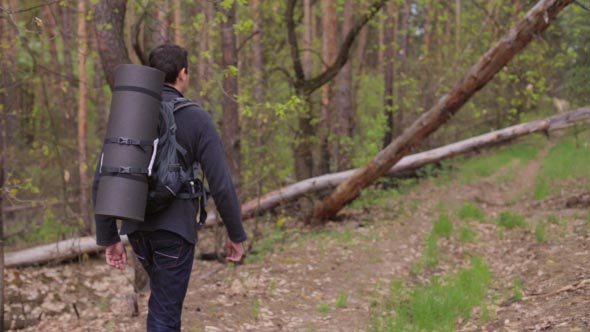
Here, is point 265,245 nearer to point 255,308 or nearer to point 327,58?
point 255,308

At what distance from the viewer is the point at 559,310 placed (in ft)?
17.6

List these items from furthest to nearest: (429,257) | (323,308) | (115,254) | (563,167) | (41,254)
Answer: (563,167) → (41,254) → (429,257) → (323,308) → (115,254)

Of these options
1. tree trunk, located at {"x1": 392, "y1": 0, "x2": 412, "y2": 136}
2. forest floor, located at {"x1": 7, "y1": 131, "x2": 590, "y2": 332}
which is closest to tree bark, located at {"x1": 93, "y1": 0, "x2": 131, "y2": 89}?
forest floor, located at {"x1": 7, "y1": 131, "x2": 590, "y2": 332}

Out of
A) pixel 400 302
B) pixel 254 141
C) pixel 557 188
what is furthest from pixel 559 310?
pixel 557 188

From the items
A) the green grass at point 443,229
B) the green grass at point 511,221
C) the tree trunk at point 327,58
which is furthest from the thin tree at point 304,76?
the green grass at point 511,221

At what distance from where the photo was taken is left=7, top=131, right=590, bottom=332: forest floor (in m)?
5.99

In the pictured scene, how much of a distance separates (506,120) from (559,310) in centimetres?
1348

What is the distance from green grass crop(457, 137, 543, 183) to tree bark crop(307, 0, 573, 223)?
533cm

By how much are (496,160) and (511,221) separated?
7869mm

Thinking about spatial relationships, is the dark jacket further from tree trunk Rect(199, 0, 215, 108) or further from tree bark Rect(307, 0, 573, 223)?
tree bark Rect(307, 0, 573, 223)

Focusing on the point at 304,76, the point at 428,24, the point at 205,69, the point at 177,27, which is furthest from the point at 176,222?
the point at 428,24

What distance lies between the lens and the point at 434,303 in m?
6.17

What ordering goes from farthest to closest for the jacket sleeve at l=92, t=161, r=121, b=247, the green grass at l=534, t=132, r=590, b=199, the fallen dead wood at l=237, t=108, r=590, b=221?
1. the green grass at l=534, t=132, r=590, b=199
2. the fallen dead wood at l=237, t=108, r=590, b=221
3. the jacket sleeve at l=92, t=161, r=121, b=247

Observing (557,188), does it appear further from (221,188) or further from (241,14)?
(221,188)
